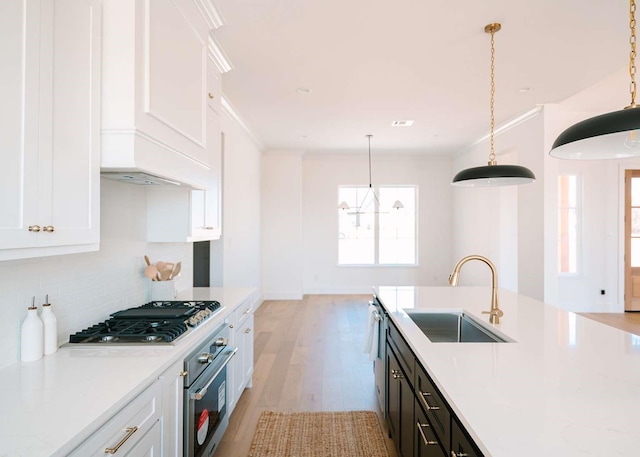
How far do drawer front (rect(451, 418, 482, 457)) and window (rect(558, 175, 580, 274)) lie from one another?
241 inches

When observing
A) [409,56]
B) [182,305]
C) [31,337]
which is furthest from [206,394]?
[409,56]

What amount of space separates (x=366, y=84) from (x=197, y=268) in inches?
116

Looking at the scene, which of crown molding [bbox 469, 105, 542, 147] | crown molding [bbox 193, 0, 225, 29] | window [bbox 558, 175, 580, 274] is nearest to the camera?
crown molding [bbox 193, 0, 225, 29]

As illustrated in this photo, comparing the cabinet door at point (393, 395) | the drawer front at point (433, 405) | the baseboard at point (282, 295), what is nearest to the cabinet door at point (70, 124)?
the drawer front at point (433, 405)

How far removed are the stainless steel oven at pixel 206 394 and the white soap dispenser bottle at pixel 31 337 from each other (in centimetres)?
56

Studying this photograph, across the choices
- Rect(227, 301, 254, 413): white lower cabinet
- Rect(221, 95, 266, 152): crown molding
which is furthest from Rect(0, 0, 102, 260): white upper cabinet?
Rect(221, 95, 266, 152): crown molding

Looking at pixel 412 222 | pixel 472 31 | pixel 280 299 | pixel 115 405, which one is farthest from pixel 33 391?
pixel 412 222

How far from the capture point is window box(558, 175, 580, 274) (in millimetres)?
5902

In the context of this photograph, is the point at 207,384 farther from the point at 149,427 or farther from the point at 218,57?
the point at 218,57

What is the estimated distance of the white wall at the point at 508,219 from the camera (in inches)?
172

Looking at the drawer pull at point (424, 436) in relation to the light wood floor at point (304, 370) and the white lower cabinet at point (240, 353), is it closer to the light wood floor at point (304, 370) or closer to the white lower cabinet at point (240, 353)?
the light wood floor at point (304, 370)

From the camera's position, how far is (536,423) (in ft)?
2.95

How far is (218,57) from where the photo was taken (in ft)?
9.64

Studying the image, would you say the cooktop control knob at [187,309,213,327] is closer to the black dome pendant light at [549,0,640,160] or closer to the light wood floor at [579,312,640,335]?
the black dome pendant light at [549,0,640,160]
